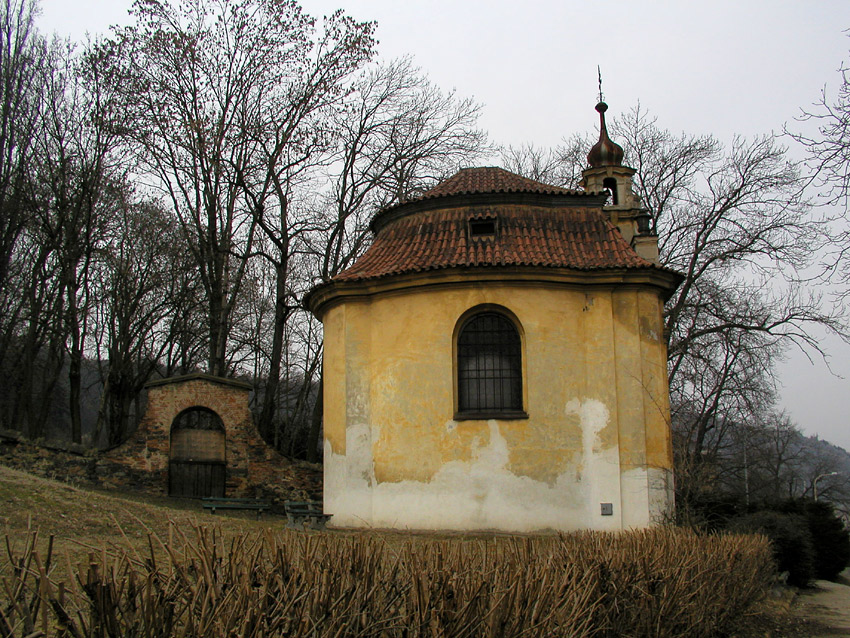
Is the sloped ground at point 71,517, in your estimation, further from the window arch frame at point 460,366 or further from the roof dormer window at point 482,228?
the roof dormer window at point 482,228

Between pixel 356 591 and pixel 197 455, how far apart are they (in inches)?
711

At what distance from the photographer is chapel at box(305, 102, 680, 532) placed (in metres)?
15.7

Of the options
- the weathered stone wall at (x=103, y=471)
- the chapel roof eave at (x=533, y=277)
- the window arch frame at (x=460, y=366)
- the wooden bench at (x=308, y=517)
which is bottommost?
the wooden bench at (x=308, y=517)

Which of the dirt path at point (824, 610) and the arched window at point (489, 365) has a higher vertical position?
the arched window at point (489, 365)

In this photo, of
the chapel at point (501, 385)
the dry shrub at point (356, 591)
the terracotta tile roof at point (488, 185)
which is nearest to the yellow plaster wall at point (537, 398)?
the chapel at point (501, 385)

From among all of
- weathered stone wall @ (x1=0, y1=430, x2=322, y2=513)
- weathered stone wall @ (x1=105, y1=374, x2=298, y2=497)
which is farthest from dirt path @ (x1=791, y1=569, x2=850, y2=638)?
weathered stone wall @ (x1=105, y1=374, x2=298, y2=497)

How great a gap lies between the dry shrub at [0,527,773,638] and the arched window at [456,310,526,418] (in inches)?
350

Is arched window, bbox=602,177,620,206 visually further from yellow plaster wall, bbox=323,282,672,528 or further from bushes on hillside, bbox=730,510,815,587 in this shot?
bushes on hillside, bbox=730,510,815,587

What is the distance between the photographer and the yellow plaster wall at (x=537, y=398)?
1574cm

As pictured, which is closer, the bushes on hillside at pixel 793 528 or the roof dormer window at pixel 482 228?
the bushes on hillside at pixel 793 528

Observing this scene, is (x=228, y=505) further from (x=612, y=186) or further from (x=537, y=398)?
(x=612, y=186)

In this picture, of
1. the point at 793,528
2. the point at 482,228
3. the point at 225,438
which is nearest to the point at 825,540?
the point at 793,528

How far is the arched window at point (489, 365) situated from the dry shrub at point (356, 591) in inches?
350

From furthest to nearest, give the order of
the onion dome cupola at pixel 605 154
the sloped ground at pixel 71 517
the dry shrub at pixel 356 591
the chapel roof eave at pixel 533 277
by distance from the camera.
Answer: the onion dome cupola at pixel 605 154 < the chapel roof eave at pixel 533 277 < the sloped ground at pixel 71 517 < the dry shrub at pixel 356 591
